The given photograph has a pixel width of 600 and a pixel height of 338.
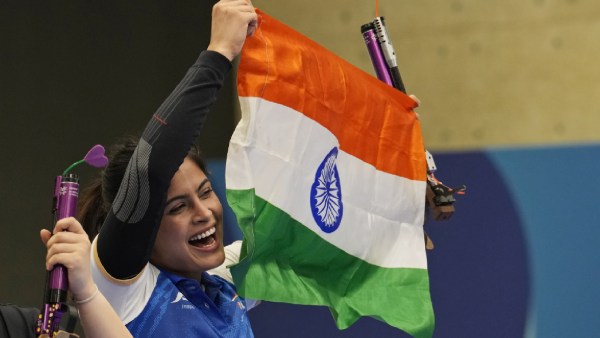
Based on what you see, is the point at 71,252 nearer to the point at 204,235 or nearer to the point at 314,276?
the point at 204,235

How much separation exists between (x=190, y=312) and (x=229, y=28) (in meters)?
0.48

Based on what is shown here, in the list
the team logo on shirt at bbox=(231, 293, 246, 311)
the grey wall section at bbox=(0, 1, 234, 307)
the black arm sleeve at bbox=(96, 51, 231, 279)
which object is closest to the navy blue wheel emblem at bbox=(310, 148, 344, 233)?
the team logo on shirt at bbox=(231, 293, 246, 311)

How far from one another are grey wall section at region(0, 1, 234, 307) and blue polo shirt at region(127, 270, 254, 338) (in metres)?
2.03

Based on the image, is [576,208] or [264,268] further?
[576,208]

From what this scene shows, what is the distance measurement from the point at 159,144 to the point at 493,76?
294cm

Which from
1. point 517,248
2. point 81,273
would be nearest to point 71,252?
point 81,273

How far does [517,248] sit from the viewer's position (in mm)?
2979

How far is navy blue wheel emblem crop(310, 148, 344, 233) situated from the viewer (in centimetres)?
205

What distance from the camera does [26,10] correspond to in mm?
3889

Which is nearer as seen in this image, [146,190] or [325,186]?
[146,190]

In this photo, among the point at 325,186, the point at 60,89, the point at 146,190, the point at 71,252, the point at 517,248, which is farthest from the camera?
the point at 60,89

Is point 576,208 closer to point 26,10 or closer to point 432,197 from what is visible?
point 432,197

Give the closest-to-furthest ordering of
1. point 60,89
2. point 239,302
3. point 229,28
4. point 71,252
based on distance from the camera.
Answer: point 71,252 → point 229,28 → point 239,302 → point 60,89

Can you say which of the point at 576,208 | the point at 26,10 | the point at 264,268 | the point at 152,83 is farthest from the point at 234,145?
the point at 152,83
